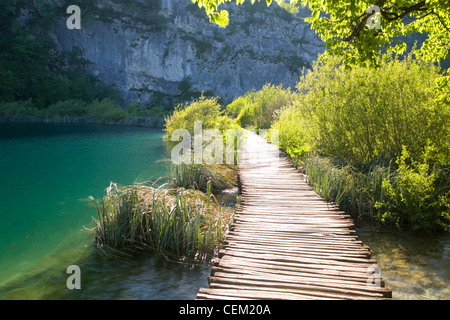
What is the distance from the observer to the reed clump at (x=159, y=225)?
5.39 metres

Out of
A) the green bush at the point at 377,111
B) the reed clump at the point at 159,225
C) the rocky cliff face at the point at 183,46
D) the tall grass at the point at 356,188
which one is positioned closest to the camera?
the reed clump at the point at 159,225

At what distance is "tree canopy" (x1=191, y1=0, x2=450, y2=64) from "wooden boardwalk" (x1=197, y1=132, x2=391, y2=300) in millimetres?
3056

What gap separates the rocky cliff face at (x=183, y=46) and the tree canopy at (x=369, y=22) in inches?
1459

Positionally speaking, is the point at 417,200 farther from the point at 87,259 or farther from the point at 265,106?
the point at 265,106

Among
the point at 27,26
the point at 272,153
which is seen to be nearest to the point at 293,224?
the point at 272,153

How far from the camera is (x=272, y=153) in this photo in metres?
11.8

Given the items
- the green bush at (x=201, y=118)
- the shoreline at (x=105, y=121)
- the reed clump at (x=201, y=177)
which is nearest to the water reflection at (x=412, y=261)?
the reed clump at (x=201, y=177)

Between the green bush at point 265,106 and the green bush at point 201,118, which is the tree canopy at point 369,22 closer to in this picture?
the green bush at point 201,118

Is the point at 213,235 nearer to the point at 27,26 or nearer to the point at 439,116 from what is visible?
the point at 439,116

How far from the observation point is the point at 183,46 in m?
58.7

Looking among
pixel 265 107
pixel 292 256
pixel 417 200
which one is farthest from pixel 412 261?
pixel 265 107

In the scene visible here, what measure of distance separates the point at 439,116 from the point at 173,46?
183ft

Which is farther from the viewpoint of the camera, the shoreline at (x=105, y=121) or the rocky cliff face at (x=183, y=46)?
the rocky cliff face at (x=183, y=46)

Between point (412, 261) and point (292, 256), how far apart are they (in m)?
2.39
